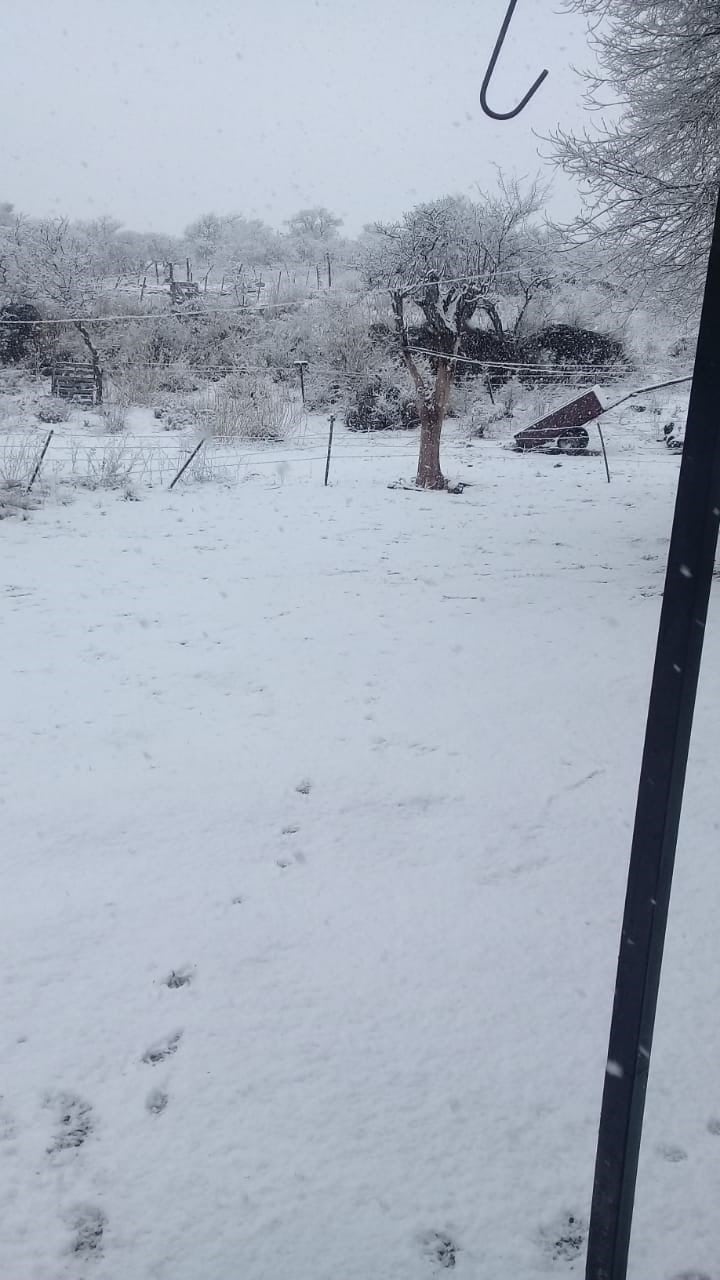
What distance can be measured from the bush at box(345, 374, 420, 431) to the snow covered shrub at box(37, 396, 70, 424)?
285 inches

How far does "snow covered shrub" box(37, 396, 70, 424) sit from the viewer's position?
58.4ft

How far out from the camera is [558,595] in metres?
7.30

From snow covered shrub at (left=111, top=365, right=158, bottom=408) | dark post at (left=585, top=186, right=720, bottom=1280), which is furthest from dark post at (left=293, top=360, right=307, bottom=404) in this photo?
dark post at (left=585, top=186, right=720, bottom=1280)

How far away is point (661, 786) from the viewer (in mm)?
873

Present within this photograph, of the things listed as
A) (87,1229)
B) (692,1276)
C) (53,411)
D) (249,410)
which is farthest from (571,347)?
(87,1229)

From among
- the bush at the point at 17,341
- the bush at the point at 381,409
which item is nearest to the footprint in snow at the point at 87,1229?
the bush at the point at 381,409

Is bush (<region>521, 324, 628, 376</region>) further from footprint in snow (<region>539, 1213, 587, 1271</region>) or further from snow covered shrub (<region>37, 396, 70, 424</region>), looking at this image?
footprint in snow (<region>539, 1213, 587, 1271</region>)

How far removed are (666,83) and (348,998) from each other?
754cm

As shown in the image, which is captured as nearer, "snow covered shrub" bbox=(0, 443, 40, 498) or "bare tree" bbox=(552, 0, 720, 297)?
"bare tree" bbox=(552, 0, 720, 297)

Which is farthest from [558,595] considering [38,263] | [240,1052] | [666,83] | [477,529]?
[38,263]

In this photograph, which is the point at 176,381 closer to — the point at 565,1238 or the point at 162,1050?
the point at 162,1050

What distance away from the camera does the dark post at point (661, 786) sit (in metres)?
0.81

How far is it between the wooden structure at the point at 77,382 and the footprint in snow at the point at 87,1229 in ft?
67.9

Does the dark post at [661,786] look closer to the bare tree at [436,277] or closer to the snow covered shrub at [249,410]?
the bare tree at [436,277]
